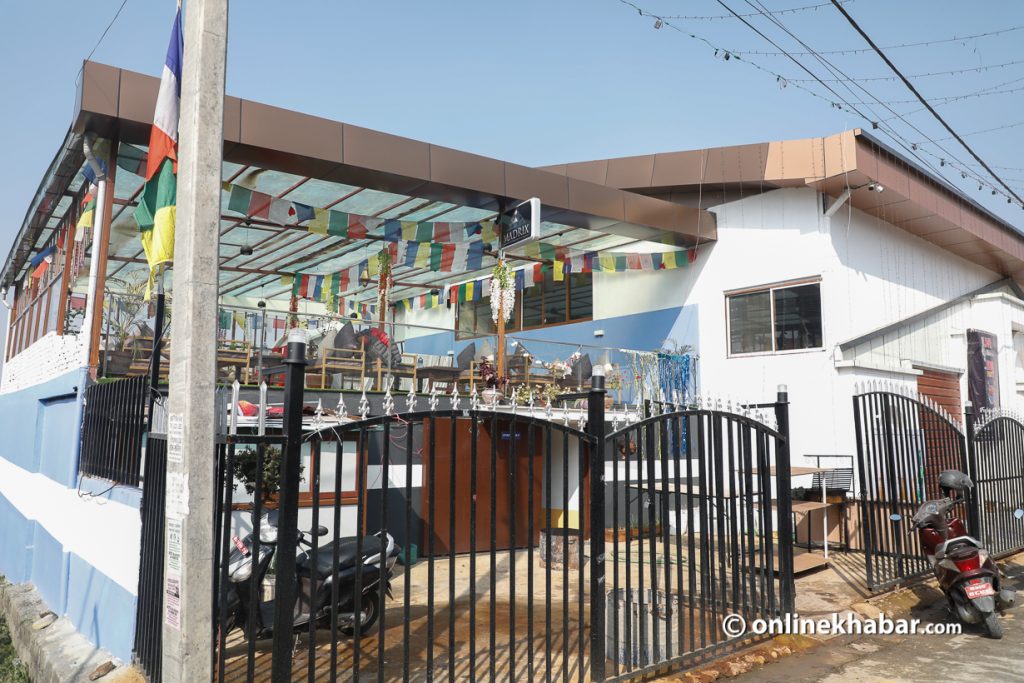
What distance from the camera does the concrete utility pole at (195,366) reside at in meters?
3.45

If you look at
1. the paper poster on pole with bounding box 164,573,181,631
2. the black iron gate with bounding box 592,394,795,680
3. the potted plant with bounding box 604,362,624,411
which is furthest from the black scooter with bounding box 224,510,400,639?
the potted plant with bounding box 604,362,624,411

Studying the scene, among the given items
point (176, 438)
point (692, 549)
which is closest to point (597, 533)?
point (692, 549)

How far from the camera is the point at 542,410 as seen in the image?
10.9 m

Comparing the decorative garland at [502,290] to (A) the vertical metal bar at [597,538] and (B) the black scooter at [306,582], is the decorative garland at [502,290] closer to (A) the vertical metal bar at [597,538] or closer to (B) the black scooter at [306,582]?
(B) the black scooter at [306,582]

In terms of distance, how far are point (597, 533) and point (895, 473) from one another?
4.57 metres

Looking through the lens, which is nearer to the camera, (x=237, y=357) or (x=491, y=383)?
(x=237, y=357)

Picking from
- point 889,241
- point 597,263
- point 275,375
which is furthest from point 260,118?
point 889,241

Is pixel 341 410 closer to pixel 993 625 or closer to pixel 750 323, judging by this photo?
pixel 993 625

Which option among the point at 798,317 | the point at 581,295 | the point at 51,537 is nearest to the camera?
the point at 51,537

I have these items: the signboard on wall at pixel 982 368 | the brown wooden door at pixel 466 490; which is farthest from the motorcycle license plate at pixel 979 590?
the signboard on wall at pixel 982 368

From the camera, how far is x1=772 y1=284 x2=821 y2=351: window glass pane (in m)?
12.2

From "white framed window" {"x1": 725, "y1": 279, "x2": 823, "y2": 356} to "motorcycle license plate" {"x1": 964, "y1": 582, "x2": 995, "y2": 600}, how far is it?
20.3 ft

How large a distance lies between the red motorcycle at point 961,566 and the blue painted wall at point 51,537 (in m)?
6.92

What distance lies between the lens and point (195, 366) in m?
3.53
